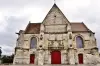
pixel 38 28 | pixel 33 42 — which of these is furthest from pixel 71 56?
pixel 38 28

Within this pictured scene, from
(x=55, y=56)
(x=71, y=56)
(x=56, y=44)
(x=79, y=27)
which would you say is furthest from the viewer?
(x=79, y=27)

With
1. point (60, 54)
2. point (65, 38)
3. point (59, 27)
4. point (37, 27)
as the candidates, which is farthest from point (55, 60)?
point (37, 27)

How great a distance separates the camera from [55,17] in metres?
27.6

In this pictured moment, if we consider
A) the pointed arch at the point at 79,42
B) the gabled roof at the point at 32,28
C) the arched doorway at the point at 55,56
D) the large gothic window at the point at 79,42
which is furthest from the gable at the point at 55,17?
the arched doorway at the point at 55,56

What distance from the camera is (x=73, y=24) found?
97.5ft

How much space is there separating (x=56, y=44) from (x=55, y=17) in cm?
552

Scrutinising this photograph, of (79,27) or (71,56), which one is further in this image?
(79,27)

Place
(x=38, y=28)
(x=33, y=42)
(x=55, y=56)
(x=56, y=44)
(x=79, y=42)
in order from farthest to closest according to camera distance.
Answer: (x=38, y=28)
(x=33, y=42)
(x=79, y=42)
(x=56, y=44)
(x=55, y=56)

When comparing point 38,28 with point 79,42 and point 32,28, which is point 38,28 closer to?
point 32,28

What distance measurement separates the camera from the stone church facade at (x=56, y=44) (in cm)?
2473

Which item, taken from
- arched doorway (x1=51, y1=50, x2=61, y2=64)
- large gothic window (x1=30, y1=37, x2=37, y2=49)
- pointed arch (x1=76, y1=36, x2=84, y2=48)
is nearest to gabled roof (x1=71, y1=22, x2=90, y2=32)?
pointed arch (x1=76, y1=36, x2=84, y2=48)

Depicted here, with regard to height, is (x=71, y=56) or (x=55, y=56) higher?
(x=71, y=56)

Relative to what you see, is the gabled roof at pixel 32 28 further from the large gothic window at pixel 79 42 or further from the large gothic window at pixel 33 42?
the large gothic window at pixel 79 42

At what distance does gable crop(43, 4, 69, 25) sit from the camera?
89.4ft
